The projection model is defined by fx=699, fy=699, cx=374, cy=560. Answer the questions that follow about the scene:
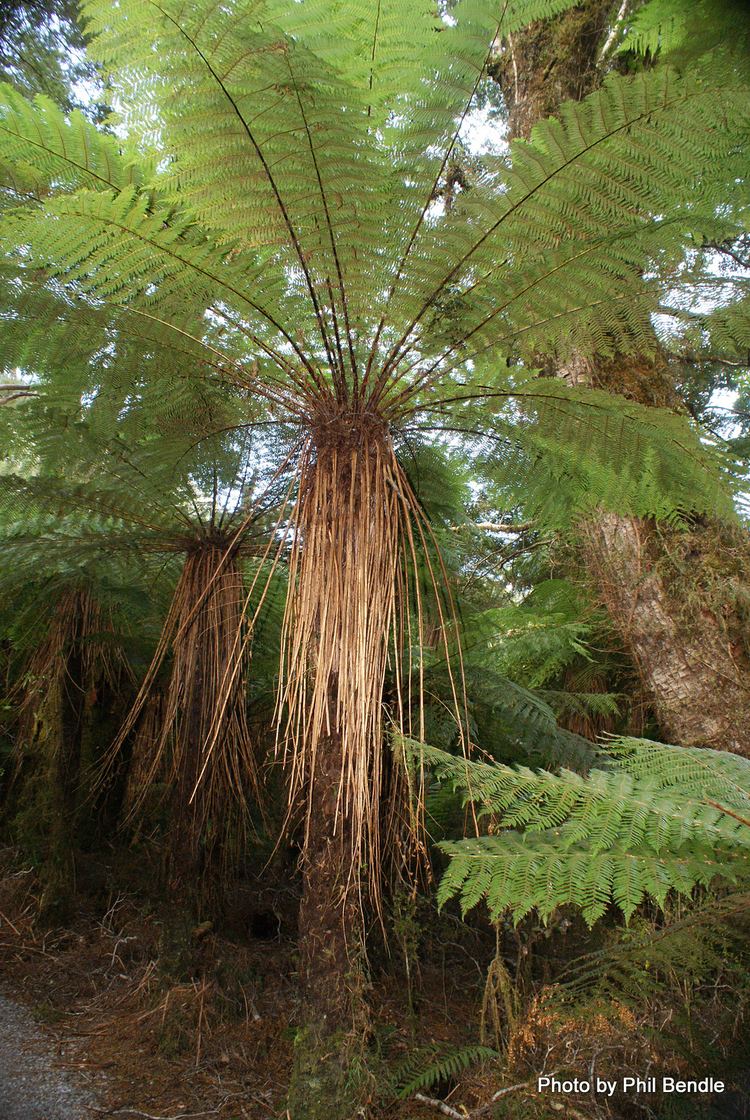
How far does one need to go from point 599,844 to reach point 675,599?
184 centimetres

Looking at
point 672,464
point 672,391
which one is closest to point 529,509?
point 672,464

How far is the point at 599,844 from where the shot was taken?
1455 millimetres

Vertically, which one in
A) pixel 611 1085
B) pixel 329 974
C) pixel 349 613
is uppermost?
pixel 349 613

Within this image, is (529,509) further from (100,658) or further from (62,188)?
(100,658)

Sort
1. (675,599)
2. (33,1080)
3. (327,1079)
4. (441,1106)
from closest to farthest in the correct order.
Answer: (327,1079) → (441,1106) → (33,1080) → (675,599)

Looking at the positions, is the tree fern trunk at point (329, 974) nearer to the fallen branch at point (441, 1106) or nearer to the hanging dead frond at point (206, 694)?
the fallen branch at point (441, 1106)

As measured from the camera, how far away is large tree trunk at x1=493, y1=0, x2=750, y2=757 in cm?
288

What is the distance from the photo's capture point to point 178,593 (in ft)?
9.97

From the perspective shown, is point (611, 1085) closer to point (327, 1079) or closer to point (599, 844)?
point (327, 1079)

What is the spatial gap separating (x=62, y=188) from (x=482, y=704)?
2443mm

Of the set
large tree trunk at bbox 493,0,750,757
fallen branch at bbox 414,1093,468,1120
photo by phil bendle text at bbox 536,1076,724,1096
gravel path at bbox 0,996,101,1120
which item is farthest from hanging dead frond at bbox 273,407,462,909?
large tree trunk at bbox 493,0,750,757

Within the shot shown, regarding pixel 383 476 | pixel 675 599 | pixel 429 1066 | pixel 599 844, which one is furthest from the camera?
pixel 675 599

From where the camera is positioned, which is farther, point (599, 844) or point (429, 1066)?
point (429, 1066)

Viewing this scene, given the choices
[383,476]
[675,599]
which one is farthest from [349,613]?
[675,599]
